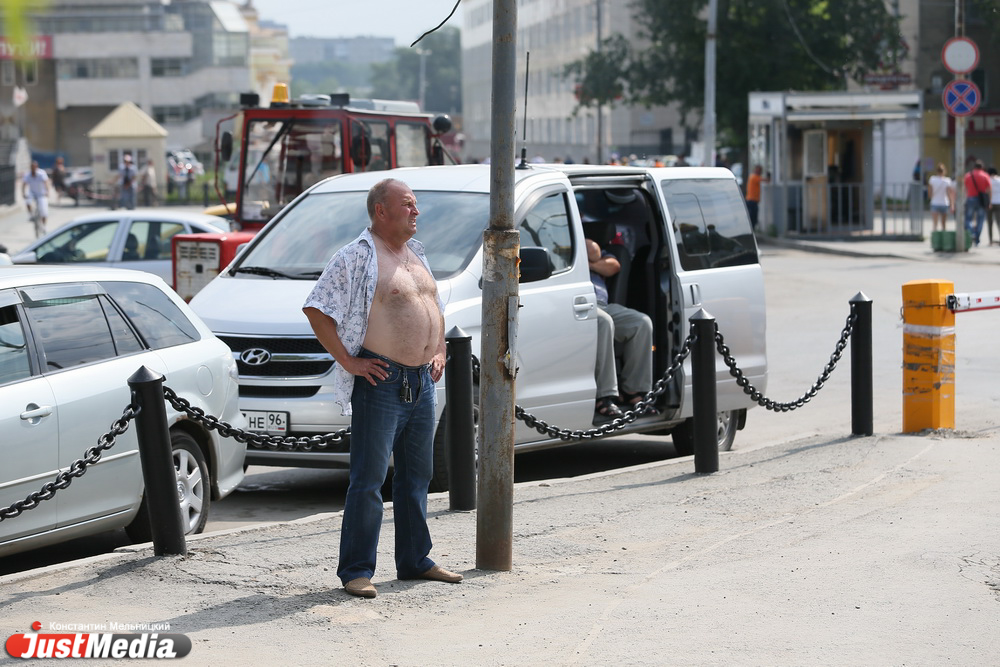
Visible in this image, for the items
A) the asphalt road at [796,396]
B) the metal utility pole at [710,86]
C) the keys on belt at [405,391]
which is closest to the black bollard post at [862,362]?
the asphalt road at [796,396]

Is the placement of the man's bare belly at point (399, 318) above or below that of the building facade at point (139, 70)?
below

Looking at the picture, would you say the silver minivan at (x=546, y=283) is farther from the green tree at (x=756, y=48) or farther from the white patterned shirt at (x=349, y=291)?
the green tree at (x=756, y=48)

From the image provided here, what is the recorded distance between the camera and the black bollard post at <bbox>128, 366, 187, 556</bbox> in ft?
20.0

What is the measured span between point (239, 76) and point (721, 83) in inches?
2149

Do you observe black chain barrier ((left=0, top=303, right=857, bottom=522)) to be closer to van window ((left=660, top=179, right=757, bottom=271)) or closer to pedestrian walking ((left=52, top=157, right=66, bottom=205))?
van window ((left=660, top=179, right=757, bottom=271))

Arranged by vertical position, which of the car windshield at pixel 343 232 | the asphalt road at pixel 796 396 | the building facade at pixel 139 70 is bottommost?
the asphalt road at pixel 796 396

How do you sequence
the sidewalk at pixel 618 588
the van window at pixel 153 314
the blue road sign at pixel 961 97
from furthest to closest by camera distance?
the blue road sign at pixel 961 97
the van window at pixel 153 314
the sidewalk at pixel 618 588

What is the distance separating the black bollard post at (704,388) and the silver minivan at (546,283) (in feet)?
2.31

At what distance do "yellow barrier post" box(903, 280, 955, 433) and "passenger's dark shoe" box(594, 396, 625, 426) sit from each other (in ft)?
6.95

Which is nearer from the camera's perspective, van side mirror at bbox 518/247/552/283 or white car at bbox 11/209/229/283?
van side mirror at bbox 518/247/552/283

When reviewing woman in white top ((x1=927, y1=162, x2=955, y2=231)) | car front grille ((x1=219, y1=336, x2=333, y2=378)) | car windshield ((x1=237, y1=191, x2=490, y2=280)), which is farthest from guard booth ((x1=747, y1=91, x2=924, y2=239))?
car front grille ((x1=219, y1=336, x2=333, y2=378))

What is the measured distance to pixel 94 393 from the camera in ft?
21.3

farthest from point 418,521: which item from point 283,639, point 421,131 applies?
point 421,131

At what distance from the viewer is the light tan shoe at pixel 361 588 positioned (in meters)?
5.50
